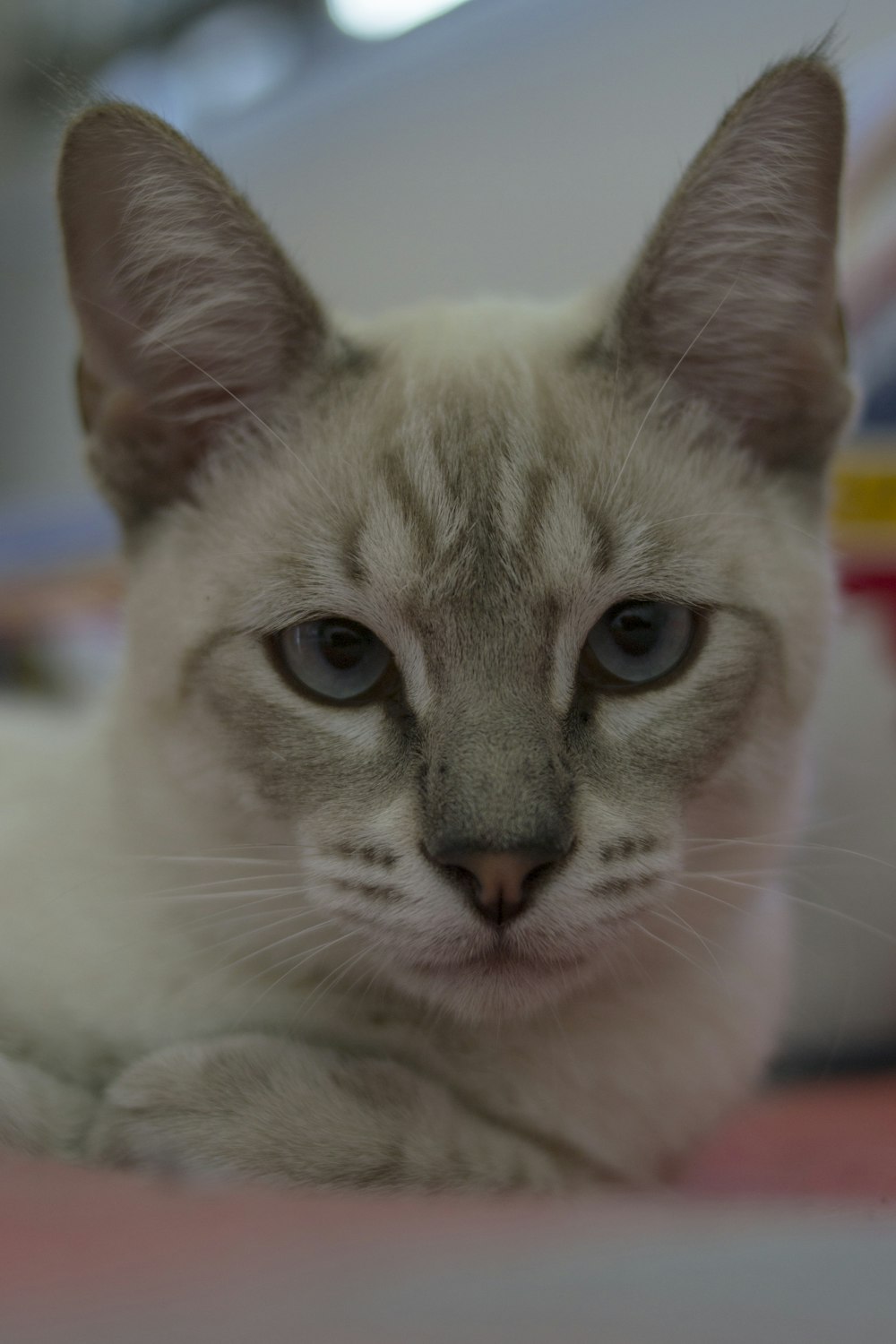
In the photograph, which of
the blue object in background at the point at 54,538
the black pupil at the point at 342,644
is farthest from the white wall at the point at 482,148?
the black pupil at the point at 342,644

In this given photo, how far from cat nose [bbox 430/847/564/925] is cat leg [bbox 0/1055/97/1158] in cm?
40

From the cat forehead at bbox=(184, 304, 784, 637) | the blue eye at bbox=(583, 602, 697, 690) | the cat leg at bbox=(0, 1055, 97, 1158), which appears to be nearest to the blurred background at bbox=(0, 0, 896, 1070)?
the cat forehead at bbox=(184, 304, 784, 637)

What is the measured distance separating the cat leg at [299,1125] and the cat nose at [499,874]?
193 millimetres

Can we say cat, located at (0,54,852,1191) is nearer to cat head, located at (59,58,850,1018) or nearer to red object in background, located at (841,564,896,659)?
cat head, located at (59,58,850,1018)

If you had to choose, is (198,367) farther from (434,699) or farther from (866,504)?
(866,504)

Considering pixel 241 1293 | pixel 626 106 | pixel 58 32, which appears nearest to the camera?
pixel 241 1293

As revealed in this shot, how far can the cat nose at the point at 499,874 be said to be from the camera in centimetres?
92

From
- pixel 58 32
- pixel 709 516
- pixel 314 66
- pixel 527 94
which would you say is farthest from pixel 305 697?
pixel 314 66

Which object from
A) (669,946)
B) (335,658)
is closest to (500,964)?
(669,946)

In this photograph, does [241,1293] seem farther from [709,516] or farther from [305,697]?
[709,516]

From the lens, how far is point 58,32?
194 centimetres

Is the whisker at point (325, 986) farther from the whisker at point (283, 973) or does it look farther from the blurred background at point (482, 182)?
the blurred background at point (482, 182)

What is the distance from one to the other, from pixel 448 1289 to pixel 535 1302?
47 millimetres

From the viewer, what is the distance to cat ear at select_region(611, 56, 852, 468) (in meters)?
1.09
